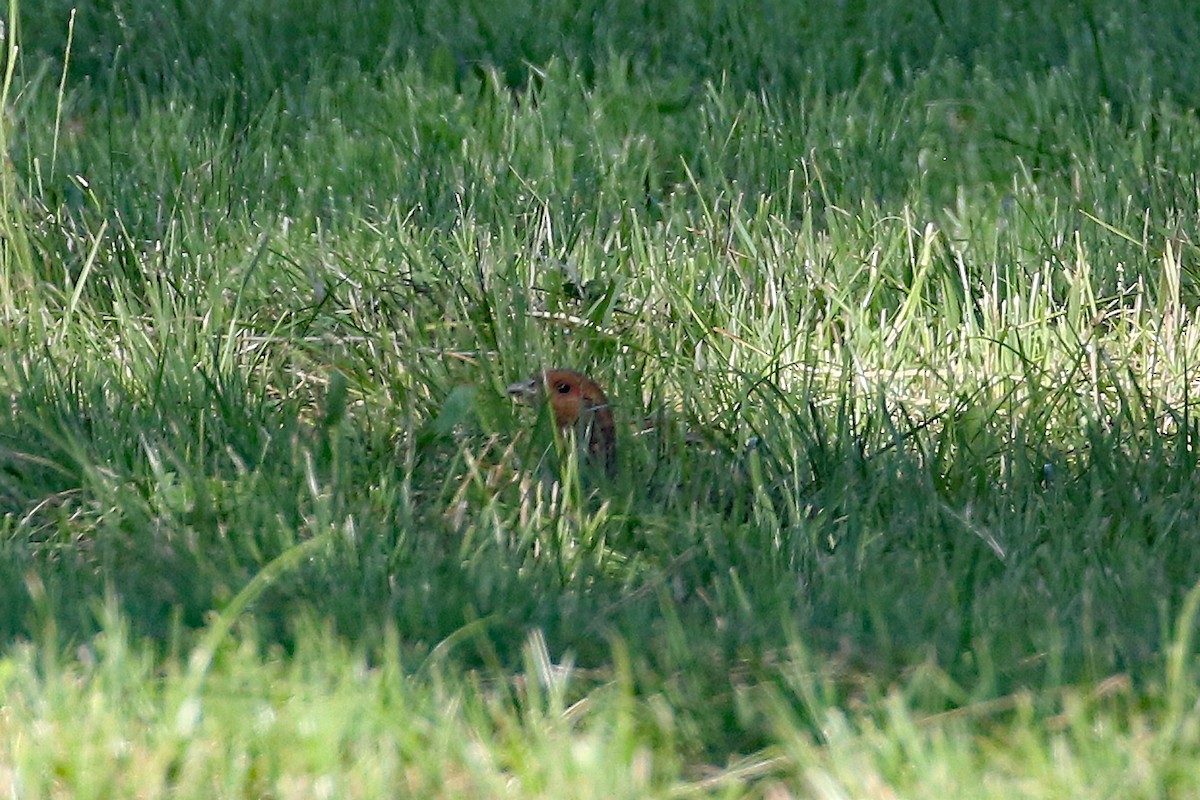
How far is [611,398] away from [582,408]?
0.40m

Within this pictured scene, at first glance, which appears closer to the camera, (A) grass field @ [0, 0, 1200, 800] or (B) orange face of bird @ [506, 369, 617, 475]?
(A) grass field @ [0, 0, 1200, 800]

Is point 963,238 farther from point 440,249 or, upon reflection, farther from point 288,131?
point 288,131

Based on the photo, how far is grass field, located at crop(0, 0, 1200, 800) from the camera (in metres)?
2.56

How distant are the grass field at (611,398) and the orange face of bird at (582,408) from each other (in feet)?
0.24

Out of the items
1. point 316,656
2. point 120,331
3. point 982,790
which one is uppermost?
point 982,790

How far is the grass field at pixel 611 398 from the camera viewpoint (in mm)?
2557

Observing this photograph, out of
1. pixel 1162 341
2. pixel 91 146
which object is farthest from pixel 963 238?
pixel 91 146

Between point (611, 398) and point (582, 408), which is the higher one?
point (582, 408)

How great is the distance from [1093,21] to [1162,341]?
308cm

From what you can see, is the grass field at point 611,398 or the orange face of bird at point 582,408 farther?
the orange face of bird at point 582,408

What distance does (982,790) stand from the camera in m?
2.27

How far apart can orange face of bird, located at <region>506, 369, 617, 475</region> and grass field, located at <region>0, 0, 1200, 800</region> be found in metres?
0.07

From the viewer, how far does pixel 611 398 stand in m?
4.88

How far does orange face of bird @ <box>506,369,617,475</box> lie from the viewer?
4457 mm
